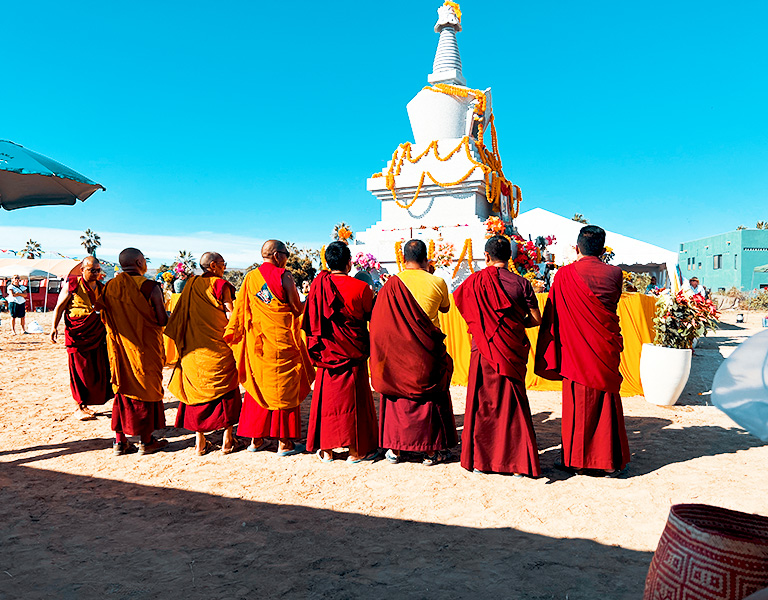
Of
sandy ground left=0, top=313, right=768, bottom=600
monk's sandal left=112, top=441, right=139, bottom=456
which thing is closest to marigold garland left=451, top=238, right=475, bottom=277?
sandy ground left=0, top=313, right=768, bottom=600

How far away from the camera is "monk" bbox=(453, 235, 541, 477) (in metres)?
3.96

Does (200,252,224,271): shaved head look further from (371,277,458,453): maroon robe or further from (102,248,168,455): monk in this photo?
(371,277,458,453): maroon robe

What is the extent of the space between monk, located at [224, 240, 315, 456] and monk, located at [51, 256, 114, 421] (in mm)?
2124

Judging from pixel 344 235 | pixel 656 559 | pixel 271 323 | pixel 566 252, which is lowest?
pixel 656 559

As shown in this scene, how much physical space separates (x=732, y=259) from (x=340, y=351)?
45675 millimetres

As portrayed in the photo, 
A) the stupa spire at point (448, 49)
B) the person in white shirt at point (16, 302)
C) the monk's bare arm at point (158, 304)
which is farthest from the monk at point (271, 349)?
the person in white shirt at point (16, 302)

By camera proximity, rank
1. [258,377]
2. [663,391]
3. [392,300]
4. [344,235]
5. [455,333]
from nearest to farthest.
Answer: [392,300], [258,377], [663,391], [455,333], [344,235]

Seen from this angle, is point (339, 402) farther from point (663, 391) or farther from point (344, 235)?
point (344, 235)

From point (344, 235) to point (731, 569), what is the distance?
9.58 m

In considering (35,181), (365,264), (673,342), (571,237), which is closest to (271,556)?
(35,181)

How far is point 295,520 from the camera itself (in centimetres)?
334

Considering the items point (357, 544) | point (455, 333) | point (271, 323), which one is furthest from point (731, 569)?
point (455, 333)

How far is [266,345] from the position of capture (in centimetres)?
445

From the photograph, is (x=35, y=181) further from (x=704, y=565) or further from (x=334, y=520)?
(x=704, y=565)
